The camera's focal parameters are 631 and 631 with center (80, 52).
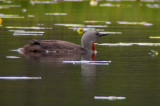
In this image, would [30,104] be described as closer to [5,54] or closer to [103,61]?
[103,61]

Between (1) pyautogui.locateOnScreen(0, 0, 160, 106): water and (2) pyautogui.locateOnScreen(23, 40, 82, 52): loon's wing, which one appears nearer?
(1) pyautogui.locateOnScreen(0, 0, 160, 106): water

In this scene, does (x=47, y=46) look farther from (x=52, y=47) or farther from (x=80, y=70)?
(x=80, y=70)

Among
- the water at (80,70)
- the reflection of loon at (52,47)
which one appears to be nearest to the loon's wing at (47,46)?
the reflection of loon at (52,47)

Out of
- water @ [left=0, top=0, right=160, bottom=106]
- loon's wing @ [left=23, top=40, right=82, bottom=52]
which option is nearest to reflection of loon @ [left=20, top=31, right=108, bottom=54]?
loon's wing @ [left=23, top=40, right=82, bottom=52]

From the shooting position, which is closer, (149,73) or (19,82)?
(19,82)

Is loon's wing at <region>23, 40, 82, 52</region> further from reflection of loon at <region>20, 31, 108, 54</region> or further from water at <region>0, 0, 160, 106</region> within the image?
water at <region>0, 0, 160, 106</region>

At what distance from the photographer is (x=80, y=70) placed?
36.5 feet

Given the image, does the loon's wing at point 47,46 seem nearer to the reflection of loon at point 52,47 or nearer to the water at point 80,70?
the reflection of loon at point 52,47

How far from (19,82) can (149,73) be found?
93.0 inches

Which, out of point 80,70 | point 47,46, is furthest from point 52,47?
point 80,70

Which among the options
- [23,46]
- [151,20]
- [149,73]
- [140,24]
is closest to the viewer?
[149,73]

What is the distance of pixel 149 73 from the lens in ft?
35.6

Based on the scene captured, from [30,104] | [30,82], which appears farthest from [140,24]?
[30,104]

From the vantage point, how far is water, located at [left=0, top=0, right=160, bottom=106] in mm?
8594
